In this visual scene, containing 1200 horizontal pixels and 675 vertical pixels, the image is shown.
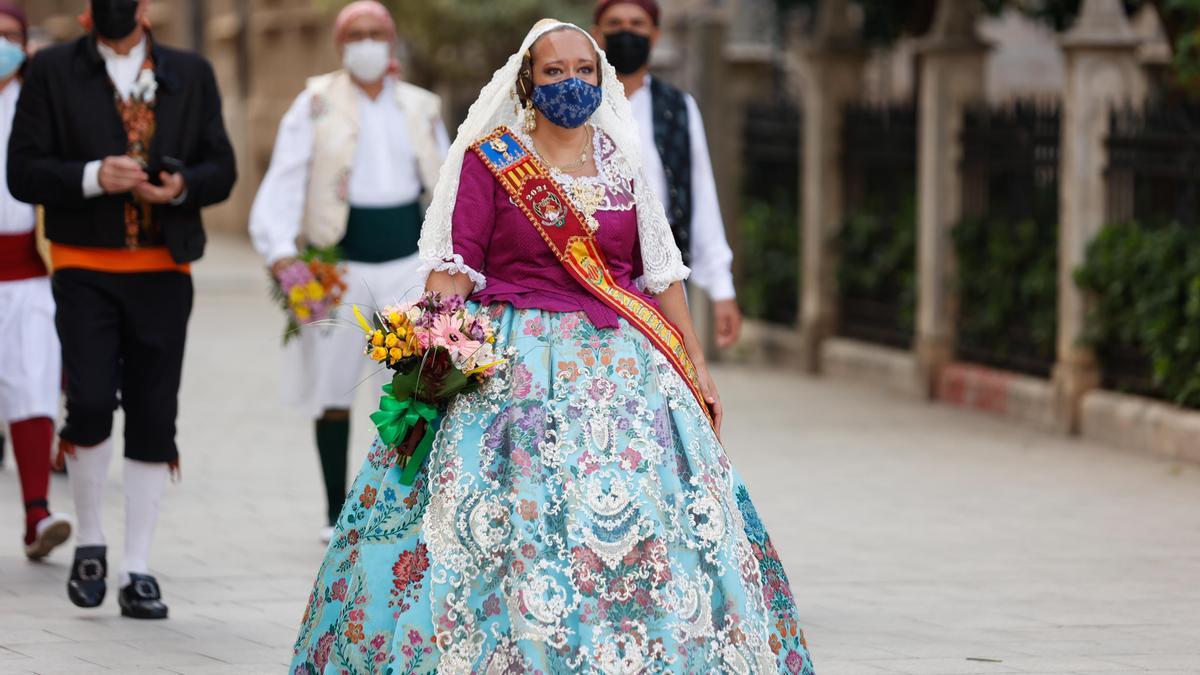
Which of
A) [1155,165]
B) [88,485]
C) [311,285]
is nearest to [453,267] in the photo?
[88,485]

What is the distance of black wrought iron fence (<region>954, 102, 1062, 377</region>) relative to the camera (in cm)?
1275

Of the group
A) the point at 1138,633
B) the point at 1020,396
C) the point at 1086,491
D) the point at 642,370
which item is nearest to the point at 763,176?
the point at 1020,396

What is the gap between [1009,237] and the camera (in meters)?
13.2

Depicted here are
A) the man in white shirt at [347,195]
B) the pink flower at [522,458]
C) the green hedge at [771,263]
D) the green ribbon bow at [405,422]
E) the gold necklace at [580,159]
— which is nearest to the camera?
the pink flower at [522,458]

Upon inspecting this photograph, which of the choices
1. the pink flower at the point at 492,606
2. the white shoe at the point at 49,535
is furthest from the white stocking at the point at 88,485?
the pink flower at the point at 492,606

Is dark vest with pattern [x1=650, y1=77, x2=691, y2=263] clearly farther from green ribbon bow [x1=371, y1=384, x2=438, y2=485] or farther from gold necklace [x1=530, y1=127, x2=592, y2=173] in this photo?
green ribbon bow [x1=371, y1=384, x2=438, y2=485]

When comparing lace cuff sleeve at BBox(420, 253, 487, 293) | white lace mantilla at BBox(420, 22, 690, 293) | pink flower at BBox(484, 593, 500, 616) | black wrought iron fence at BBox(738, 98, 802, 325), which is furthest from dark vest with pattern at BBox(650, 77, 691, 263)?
black wrought iron fence at BBox(738, 98, 802, 325)

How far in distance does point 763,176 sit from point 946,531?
8311 mm

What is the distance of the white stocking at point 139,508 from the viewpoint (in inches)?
288

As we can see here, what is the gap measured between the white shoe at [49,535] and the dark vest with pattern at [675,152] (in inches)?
95.7

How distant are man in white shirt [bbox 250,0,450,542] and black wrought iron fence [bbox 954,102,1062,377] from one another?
5023 millimetres

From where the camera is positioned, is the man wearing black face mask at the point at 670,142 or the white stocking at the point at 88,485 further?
the man wearing black face mask at the point at 670,142

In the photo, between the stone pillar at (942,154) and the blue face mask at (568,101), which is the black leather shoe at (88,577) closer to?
the blue face mask at (568,101)

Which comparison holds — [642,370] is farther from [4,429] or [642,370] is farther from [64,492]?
[4,429]
